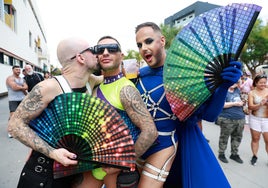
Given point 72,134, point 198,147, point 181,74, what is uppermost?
point 181,74

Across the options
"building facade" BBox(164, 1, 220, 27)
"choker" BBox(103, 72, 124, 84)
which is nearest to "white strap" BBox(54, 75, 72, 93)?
"choker" BBox(103, 72, 124, 84)

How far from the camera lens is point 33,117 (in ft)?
4.30

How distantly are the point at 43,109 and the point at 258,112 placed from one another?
410cm

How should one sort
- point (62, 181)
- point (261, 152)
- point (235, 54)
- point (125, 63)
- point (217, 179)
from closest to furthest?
1. point (235, 54)
2. point (62, 181)
3. point (217, 179)
4. point (125, 63)
5. point (261, 152)

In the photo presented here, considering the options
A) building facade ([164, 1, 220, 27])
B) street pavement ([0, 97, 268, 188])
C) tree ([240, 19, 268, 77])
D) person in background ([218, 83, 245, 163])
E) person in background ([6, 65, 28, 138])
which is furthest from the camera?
building facade ([164, 1, 220, 27])

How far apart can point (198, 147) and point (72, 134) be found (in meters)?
1.04

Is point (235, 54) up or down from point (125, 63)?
up

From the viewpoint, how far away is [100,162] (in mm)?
1237

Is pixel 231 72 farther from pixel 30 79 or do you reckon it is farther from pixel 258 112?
pixel 30 79

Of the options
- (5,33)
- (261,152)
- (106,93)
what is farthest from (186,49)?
(5,33)

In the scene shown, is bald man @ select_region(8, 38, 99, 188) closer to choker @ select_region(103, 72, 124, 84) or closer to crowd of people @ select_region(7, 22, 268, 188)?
crowd of people @ select_region(7, 22, 268, 188)

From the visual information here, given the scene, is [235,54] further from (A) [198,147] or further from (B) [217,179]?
(B) [217,179]

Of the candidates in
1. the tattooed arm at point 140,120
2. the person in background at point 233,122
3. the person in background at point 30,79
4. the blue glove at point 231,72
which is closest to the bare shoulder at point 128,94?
the tattooed arm at point 140,120

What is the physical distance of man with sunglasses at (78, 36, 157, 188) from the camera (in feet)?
4.52
